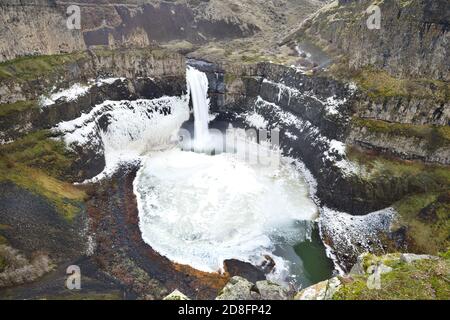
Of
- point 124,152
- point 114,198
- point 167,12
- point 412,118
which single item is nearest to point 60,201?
point 114,198

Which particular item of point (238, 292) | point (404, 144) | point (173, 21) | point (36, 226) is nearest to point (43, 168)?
point (36, 226)

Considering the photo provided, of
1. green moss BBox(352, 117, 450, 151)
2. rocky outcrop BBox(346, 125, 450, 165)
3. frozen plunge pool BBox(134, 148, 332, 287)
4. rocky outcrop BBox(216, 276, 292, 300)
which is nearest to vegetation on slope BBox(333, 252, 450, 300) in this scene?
rocky outcrop BBox(216, 276, 292, 300)

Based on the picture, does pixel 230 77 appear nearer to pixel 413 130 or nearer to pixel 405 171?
pixel 413 130

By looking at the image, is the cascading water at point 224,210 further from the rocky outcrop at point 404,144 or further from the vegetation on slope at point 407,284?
the vegetation on slope at point 407,284

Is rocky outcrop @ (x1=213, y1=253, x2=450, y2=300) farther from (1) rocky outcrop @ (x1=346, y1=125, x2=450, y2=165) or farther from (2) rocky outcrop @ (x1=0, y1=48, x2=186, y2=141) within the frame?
(2) rocky outcrop @ (x1=0, y1=48, x2=186, y2=141)

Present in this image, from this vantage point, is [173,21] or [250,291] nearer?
[250,291]

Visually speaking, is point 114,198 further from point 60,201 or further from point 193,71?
point 193,71

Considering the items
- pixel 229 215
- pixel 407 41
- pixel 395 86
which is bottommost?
pixel 229 215
